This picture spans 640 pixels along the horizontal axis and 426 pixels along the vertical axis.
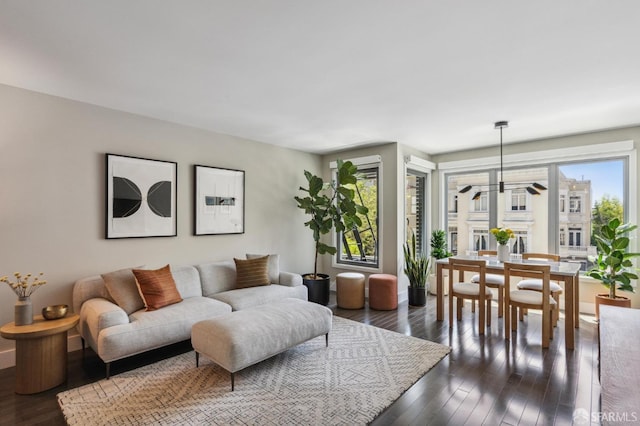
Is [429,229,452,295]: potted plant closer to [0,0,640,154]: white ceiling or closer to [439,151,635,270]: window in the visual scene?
[439,151,635,270]: window

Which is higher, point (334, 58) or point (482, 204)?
point (334, 58)

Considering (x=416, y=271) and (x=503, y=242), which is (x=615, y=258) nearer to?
(x=503, y=242)

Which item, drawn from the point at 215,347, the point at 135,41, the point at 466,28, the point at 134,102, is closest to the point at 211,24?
the point at 135,41

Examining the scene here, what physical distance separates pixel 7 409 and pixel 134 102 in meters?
2.78

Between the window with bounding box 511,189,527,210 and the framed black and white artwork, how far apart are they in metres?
5.09

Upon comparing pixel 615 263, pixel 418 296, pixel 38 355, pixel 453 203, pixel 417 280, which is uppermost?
pixel 453 203

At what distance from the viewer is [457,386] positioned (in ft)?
8.52

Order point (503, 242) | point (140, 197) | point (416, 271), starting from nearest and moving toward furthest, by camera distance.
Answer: point (140, 197) → point (503, 242) → point (416, 271)

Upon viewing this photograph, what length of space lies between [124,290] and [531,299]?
4.15m

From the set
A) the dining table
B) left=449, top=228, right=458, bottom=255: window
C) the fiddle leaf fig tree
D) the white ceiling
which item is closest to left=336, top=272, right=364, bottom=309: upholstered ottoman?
the fiddle leaf fig tree

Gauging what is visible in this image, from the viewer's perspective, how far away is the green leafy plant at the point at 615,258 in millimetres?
3932

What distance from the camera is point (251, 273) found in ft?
14.0

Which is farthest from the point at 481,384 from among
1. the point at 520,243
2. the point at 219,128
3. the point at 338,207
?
the point at 219,128

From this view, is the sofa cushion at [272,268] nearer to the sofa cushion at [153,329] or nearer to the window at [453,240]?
the sofa cushion at [153,329]
